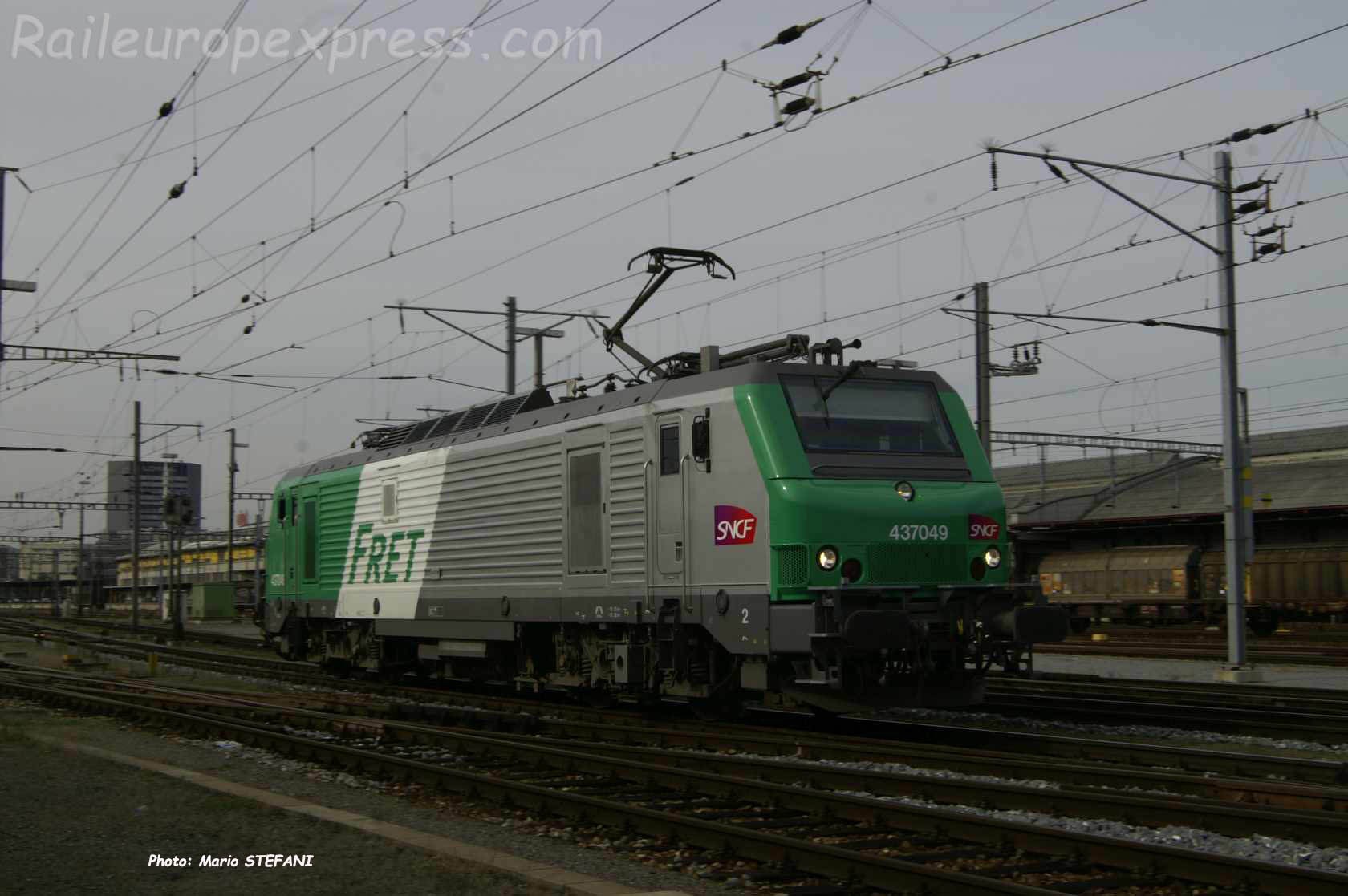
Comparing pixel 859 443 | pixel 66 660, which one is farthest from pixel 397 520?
pixel 66 660

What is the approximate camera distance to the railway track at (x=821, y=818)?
24.2 ft

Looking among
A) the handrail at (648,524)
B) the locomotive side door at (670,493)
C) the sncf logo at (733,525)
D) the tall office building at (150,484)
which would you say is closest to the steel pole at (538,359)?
the handrail at (648,524)

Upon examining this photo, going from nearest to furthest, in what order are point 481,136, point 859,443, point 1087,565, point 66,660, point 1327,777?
point 1327,777, point 859,443, point 481,136, point 66,660, point 1087,565

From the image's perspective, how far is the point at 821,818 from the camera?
9406mm

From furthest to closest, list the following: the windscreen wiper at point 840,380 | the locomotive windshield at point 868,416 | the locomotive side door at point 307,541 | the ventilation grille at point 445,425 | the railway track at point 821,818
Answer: the locomotive side door at point 307,541 < the ventilation grille at point 445,425 < the windscreen wiper at point 840,380 < the locomotive windshield at point 868,416 < the railway track at point 821,818

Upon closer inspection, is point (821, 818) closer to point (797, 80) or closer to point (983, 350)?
point (797, 80)

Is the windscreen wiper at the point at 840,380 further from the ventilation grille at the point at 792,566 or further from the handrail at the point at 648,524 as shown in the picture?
the handrail at the point at 648,524

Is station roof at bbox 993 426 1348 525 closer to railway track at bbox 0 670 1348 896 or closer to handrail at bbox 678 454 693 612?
handrail at bbox 678 454 693 612

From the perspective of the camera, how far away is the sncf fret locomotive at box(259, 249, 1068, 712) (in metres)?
12.7

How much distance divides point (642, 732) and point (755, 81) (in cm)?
807

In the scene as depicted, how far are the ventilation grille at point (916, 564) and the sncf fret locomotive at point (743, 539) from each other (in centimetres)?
2

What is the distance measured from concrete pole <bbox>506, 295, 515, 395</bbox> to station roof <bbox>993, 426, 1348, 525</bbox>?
20891 mm

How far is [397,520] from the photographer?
67.1 feet

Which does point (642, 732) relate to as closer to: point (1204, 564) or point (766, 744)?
point (766, 744)
